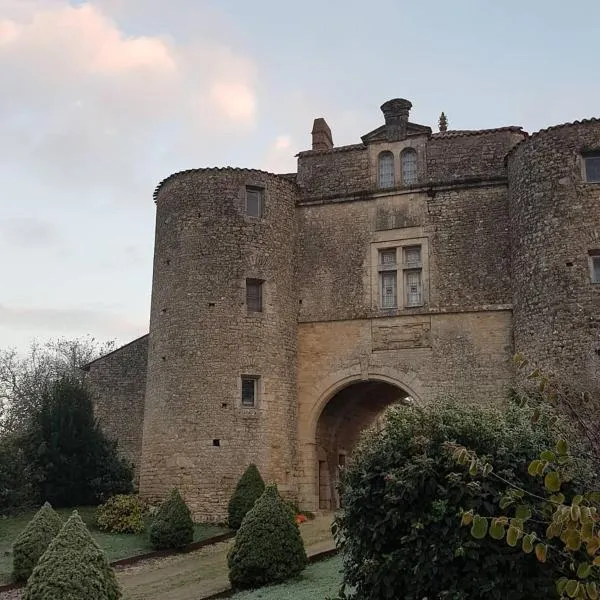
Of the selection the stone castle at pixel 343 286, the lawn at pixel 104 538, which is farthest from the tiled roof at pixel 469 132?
the lawn at pixel 104 538

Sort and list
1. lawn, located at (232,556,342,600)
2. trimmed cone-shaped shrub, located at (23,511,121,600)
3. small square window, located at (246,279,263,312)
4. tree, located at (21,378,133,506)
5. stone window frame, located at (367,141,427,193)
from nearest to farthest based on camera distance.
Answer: trimmed cone-shaped shrub, located at (23,511,121,600) < lawn, located at (232,556,342,600) < tree, located at (21,378,133,506) < small square window, located at (246,279,263,312) < stone window frame, located at (367,141,427,193)

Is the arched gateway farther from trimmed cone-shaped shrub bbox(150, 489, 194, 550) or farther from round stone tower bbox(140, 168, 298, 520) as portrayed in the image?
trimmed cone-shaped shrub bbox(150, 489, 194, 550)

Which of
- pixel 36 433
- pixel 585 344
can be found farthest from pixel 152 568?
pixel 585 344

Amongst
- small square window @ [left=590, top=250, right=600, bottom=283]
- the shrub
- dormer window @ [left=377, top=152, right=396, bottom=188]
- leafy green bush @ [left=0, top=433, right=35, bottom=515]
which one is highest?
dormer window @ [left=377, top=152, right=396, bottom=188]

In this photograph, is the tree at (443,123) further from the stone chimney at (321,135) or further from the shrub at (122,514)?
the shrub at (122,514)

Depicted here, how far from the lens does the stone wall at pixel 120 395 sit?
26859 millimetres

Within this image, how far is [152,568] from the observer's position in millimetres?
14586

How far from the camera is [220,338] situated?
20.0 metres

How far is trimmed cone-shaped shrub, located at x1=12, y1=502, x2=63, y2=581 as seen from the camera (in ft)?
43.9

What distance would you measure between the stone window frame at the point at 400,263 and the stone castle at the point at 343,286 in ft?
0.13

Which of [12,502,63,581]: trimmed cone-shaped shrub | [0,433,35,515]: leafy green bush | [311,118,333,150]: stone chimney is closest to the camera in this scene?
[12,502,63,581]: trimmed cone-shaped shrub

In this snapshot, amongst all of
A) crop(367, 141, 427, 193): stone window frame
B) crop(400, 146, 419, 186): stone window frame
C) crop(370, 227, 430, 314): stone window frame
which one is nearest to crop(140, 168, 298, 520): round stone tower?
crop(370, 227, 430, 314): stone window frame

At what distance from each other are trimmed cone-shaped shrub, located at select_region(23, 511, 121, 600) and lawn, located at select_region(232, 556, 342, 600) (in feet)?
7.37

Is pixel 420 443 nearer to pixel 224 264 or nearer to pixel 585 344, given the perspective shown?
pixel 585 344
